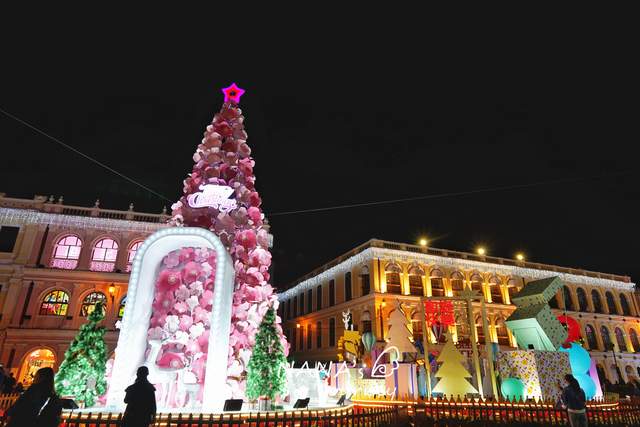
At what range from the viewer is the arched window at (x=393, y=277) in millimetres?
33594

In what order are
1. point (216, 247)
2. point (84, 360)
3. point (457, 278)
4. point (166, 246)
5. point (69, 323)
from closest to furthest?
point (84, 360), point (216, 247), point (166, 246), point (69, 323), point (457, 278)

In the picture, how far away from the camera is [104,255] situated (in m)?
26.9

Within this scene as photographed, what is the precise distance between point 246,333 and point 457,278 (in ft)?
95.6

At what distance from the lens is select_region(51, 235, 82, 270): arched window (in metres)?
25.8

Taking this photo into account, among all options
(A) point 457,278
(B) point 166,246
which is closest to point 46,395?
(B) point 166,246

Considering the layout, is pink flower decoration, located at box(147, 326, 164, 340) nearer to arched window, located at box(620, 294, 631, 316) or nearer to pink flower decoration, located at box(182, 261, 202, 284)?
pink flower decoration, located at box(182, 261, 202, 284)

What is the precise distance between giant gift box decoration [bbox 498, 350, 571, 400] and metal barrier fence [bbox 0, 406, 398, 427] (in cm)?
538

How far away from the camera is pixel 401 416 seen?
34.4 feet

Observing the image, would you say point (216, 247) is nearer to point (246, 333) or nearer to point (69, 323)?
point (246, 333)

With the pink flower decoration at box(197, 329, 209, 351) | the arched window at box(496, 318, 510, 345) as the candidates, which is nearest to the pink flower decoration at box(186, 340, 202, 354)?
the pink flower decoration at box(197, 329, 209, 351)

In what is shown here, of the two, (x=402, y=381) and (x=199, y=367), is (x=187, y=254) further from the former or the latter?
(x=402, y=381)

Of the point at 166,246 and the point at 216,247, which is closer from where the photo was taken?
the point at 216,247

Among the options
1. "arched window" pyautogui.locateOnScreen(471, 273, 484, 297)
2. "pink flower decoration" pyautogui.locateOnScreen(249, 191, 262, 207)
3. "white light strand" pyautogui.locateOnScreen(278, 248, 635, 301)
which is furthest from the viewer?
"arched window" pyautogui.locateOnScreen(471, 273, 484, 297)

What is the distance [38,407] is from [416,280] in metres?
33.0
